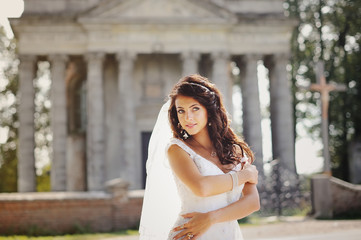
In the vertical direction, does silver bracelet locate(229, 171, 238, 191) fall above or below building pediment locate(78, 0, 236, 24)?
below

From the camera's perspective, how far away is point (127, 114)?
22953 mm

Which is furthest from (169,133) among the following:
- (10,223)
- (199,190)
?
(10,223)

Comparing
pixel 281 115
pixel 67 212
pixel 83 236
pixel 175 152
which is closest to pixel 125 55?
pixel 281 115

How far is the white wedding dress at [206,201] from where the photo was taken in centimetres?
263

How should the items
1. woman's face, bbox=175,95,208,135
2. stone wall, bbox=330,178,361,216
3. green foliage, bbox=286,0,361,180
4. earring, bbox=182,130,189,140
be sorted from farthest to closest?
green foliage, bbox=286,0,361,180 < stone wall, bbox=330,178,361,216 < earring, bbox=182,130,189,140 < woman's face, bbox=175,95,208,135

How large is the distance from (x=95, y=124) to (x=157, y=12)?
6.22 meters

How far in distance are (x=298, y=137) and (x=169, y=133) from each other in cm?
2981

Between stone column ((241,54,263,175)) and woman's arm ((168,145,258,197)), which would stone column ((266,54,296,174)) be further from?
woman's arm ((168,145,258,197))

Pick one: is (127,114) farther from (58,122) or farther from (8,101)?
(8,101)

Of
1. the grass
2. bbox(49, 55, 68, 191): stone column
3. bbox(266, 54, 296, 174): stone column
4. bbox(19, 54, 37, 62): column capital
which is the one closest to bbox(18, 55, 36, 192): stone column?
bbox(19, 54, 37, 62): column capital

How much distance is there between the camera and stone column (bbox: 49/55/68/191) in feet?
74.3

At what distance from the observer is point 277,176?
644 inches

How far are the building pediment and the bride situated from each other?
2082 cm

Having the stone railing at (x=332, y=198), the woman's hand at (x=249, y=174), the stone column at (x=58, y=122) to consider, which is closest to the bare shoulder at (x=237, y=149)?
the woman's hand at (x=249, y=174)
